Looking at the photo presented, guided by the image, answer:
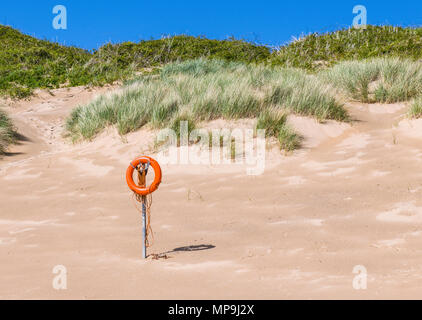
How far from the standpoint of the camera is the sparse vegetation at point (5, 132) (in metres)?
9.89

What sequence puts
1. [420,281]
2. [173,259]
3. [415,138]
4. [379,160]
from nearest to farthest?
[420,281] < [173,259] < [379,160] < [415,138]

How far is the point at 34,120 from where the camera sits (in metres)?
12.5

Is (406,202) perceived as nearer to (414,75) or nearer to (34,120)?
(414,75)

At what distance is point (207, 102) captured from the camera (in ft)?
30.5

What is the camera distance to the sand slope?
3564 mm

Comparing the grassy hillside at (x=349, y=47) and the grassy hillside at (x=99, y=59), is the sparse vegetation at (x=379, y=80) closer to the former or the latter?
the grassy hillside at (x=349, y=47)

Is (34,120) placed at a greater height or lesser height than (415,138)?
greater

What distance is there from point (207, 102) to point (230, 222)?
4.27 meters

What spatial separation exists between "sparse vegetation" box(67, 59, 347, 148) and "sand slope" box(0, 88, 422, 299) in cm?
43

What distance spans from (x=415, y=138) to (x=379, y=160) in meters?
1.25

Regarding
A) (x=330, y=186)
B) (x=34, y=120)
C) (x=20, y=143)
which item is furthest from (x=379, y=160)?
(x=34, y=120)

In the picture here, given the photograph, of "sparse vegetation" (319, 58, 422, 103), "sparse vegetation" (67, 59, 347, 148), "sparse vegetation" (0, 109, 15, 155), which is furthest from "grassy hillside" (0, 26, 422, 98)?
"sparse vegetation" (67, 59, 347, 148)

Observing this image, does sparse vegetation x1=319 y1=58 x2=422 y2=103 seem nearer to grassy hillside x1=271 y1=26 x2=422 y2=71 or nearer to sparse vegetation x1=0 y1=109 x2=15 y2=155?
grassy hillside x1=271 y1=26 x2=422 y2=71

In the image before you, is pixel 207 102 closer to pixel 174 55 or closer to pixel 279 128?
pixel 279 128
